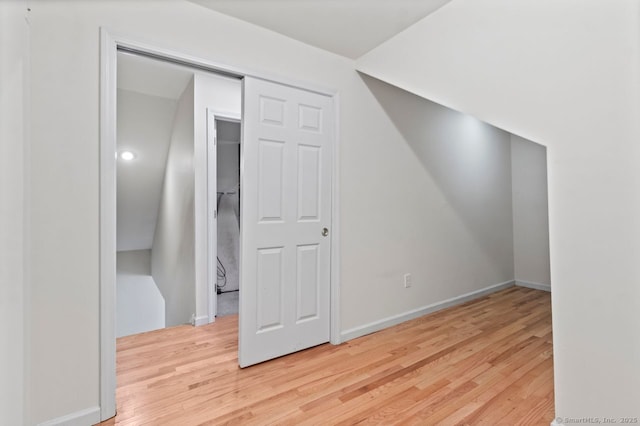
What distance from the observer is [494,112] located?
1.65m

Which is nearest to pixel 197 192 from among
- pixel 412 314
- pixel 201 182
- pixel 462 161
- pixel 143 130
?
pixel 201 182

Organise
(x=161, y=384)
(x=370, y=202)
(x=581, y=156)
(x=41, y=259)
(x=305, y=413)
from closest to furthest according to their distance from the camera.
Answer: (x=581, y=156), (x=41, y=259), (x=305, y=413), (x=161, y=384), (x=370, y=202)

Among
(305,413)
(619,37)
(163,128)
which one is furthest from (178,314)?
(619,37)

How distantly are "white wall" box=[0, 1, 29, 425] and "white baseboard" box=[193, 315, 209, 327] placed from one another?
5.06 ft

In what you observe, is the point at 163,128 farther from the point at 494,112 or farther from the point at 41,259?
the point at 494,112

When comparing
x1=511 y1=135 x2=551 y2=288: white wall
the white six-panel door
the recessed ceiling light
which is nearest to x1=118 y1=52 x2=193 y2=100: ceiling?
the recessed ceiling light

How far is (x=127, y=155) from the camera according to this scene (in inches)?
147

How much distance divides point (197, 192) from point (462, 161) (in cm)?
297

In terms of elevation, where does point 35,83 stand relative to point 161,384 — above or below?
above

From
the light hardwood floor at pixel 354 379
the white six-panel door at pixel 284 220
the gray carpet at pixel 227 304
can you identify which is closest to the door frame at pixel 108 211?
the light hardwood floor at pixel 354 379

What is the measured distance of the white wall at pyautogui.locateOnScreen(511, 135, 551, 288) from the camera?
3996mm

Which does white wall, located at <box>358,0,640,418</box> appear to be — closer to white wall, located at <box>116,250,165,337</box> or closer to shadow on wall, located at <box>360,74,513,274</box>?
shadow on wall, located at <box>360,74,513,274</box>

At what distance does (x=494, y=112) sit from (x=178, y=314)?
12.2 feet

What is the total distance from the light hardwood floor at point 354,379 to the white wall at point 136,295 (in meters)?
2.63
